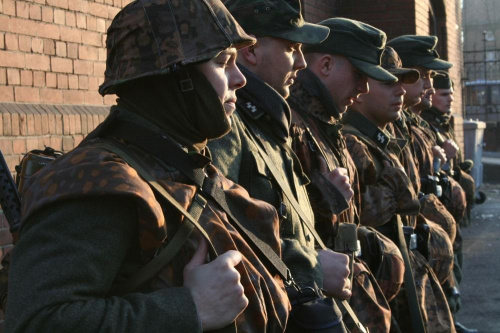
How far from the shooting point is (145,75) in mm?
2170

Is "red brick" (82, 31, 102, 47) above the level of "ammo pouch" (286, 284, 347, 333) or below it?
above

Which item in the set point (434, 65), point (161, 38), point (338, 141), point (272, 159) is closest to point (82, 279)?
point (161, 38)

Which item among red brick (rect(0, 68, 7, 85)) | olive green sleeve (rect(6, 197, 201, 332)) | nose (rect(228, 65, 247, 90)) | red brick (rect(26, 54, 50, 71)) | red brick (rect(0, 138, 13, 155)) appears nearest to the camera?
olive green sleeve (rect(6, 197, 201, 332))

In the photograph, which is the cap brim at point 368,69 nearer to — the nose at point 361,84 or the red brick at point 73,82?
the nose at point 361,84

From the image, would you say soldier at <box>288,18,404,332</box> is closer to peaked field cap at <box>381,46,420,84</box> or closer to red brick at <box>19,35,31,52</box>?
peaked field cap at <box>381,46,420,84</box>

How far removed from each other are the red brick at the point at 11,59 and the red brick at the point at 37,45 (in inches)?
4.5

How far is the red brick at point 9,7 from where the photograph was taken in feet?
13.6

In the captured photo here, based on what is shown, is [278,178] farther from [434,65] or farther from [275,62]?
[434,65]

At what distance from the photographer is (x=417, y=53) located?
7039 millimetres

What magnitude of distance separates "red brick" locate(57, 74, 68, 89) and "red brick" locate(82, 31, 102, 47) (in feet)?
0.92

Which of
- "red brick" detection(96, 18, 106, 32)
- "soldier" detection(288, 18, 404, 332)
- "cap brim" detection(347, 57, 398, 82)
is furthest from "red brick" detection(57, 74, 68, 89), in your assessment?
"cap brim" detection(347, 57, 398, 82)

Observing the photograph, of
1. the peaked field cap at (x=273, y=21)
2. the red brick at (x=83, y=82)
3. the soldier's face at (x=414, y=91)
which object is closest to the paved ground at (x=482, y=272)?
the soldier's face at (x=414, y=91)

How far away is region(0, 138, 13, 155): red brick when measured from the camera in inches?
156

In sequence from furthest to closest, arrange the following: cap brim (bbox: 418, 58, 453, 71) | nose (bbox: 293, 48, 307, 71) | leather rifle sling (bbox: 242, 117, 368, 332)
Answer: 1. cap brim (bbox: 418, 58, 453, 71)
2. nose (bbox: 293, 48, 307, 71)
3. leather rifle sling (bbox: 242, 117, 368, 332)
